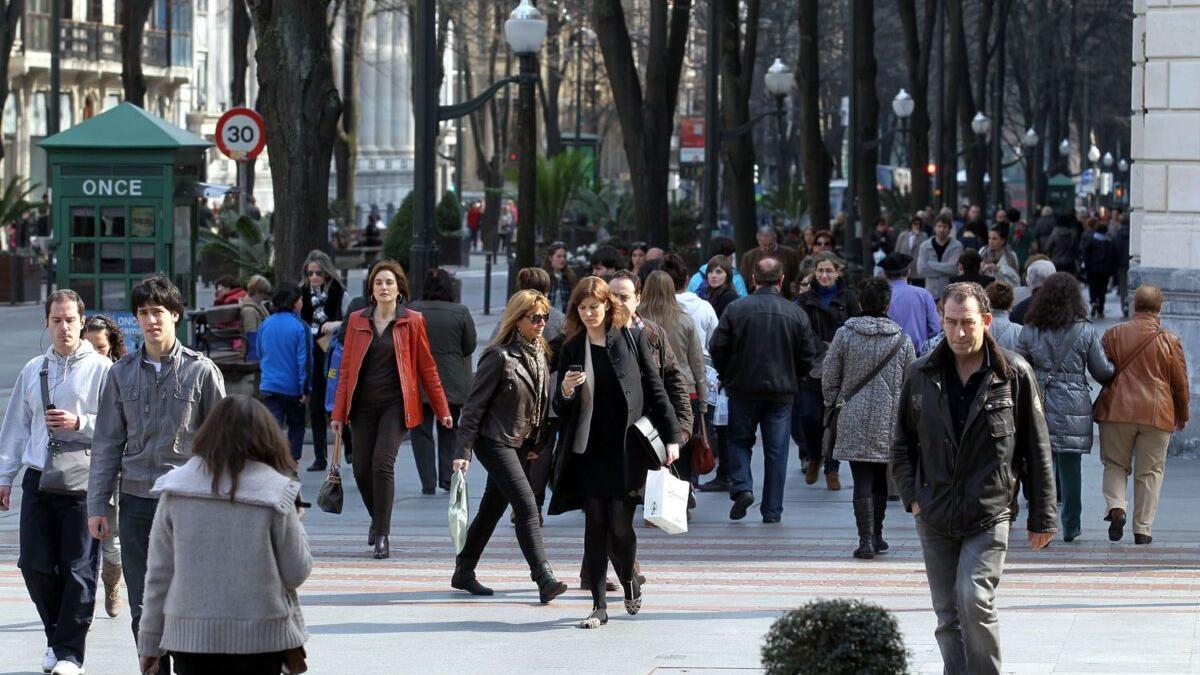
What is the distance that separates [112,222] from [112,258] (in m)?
0.32

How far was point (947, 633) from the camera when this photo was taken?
7.24 m

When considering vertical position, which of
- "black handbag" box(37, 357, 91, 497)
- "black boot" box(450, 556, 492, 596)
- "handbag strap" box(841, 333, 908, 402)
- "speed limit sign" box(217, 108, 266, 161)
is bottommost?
"black boot" box(450, 556, 492, 596)

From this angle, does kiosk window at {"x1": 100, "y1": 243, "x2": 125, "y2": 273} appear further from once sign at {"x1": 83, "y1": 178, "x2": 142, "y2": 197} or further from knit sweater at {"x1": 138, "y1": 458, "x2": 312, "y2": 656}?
knit sweater at {"x1": 138, "y1": 458, "x2": 312, "y2": 656}

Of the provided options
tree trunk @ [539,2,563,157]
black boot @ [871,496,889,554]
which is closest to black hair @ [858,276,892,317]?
black boot @ [871,496,889,554]

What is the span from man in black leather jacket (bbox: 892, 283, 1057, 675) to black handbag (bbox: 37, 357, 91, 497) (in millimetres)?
3249

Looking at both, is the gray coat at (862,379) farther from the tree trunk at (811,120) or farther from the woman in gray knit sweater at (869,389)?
the tree trunk at (811,120)

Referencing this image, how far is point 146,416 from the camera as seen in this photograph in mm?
7941

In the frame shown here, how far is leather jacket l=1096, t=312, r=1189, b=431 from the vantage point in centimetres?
1165

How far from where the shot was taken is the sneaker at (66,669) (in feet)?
26.5

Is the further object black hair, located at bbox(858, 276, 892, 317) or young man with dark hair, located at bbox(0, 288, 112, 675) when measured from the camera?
black hair, located at bbox(858, 276, 892, 317)

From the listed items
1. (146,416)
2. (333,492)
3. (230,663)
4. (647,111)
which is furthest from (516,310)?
→ (647,111)

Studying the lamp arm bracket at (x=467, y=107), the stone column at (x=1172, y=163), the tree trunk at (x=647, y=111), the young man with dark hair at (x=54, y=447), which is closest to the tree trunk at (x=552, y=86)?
the tree trunk at (x=647, y=111)

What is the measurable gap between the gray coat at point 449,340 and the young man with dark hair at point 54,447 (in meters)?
5.26

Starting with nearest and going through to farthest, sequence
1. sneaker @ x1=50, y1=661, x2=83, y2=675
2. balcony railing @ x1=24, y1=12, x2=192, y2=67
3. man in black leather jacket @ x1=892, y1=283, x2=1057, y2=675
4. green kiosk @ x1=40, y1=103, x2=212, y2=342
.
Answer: man in black leather jacket @ x1=892, y1=283, x2=1057, y2=675 → sneaker @ x1=50, y1=661, x2=83, y2=675 → green kiosk @ x1=40, y1=103, x2=212, y2=342 → balcony railing @ x1=24, y1=12, x2=192, y2=67
